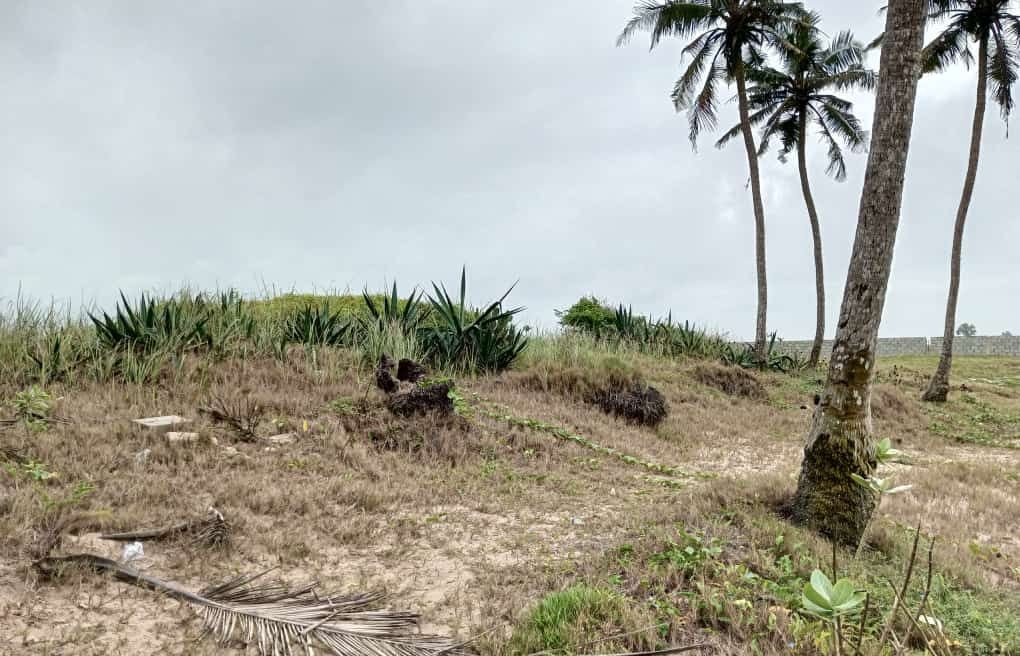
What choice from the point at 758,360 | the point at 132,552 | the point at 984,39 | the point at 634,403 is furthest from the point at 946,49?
the point at 132,552

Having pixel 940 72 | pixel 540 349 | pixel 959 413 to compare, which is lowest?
pixel 959 413

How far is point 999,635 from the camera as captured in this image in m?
3.14

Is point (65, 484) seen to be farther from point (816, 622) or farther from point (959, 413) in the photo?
point (959, 413)

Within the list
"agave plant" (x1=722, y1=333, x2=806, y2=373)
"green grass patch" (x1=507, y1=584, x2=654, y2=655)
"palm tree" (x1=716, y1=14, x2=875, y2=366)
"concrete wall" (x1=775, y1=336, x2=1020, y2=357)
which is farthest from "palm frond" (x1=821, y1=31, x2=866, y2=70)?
"green grass patch" (x1=507, y1=584, x2=654, y2=655)

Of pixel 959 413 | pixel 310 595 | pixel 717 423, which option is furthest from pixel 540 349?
pixel 959 413

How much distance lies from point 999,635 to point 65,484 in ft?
19.1

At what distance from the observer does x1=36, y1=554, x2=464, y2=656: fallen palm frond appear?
8.92ft

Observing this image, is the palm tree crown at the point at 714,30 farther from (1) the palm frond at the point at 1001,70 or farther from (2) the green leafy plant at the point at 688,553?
(2) the green leafy plant at the point at 688,553

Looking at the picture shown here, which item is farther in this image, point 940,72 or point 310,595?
point 940,72

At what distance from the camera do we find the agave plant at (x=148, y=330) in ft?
25.1

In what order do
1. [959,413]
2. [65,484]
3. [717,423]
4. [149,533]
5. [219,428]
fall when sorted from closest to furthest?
[149,533] → [65,484] → [219,428] → [717,423] → [959,413]

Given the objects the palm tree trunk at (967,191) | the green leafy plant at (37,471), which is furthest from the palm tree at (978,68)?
the green leafy plant at (37,471)

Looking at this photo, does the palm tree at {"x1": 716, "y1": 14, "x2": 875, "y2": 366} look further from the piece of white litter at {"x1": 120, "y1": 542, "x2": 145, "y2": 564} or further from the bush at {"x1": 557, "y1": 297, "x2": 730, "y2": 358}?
the piece of white litter at {"x1": 120, "y1": 542, "x2": 145, "y2": 564}

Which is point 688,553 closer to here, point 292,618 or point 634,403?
point 292,618
